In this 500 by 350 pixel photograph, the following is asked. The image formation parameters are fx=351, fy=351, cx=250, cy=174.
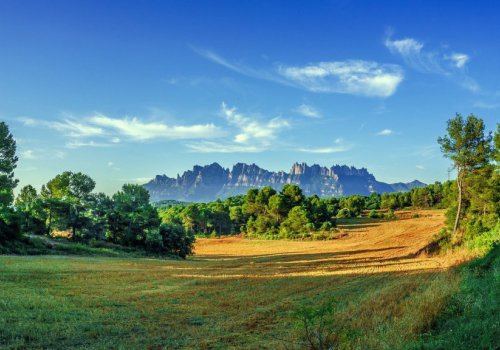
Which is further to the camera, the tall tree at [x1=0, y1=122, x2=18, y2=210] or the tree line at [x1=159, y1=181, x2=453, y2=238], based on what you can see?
the tree line at [x1=159, y1=181, x2=453, y2=238]

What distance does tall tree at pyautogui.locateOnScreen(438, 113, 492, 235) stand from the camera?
37.6m

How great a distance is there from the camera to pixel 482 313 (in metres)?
9.63

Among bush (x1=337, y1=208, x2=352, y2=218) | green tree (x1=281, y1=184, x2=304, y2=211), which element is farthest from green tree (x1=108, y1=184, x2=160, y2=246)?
bush (x1=337, y1=208, x2=352, y2=218)

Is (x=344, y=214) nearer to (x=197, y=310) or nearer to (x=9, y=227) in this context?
(x=9, y=227)

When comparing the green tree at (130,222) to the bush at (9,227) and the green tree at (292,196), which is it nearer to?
the bush at (9,227)

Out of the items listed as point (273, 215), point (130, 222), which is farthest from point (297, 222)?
point (130, 222)

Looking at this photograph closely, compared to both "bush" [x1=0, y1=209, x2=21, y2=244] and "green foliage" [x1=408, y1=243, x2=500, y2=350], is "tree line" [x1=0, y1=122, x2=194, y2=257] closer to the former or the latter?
"bush" [x1=0, y1=209, x2=21, y2=244]

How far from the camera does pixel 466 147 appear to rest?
38.3 metres

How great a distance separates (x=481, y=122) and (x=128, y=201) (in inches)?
1973

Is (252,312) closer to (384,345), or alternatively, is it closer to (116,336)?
(116,336)

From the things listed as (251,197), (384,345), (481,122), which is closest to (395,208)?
(251,197)

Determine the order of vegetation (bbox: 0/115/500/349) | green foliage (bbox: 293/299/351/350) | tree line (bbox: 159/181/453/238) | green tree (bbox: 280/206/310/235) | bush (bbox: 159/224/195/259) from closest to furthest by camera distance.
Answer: green foliage (bbox: 293/299/351/350) → vegetation (bbox: 0/115/500/349) → bush (bbox: 159/224/195/259) → green tree (bbox: 280/206/310/235) → tree line (bbox: 159/181/453/238)

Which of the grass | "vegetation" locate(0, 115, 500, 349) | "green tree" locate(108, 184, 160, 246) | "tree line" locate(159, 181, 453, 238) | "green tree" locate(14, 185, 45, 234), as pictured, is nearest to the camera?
"vegetation" locate(0, 115, 500, 349)

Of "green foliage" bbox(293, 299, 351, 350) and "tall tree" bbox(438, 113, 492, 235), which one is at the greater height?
"tall tree" bbox(438, 113, 492, 235)
